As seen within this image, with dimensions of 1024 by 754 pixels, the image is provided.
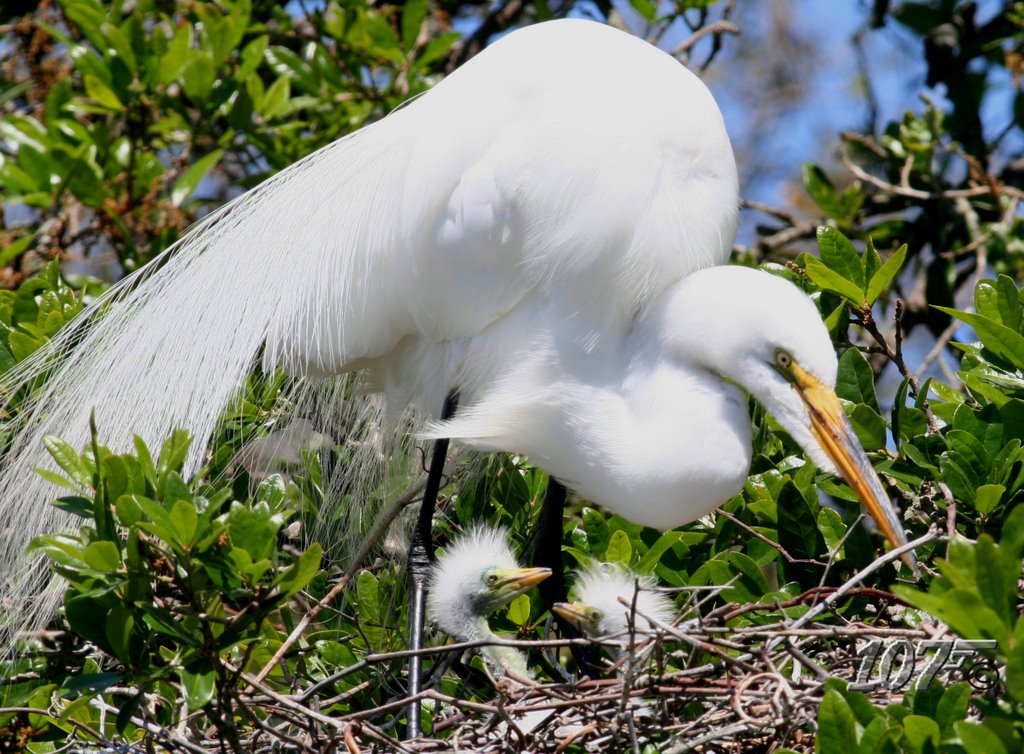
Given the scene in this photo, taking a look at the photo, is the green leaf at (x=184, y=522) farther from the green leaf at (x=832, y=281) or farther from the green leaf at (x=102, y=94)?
the green leaf at (x=102, y=94)

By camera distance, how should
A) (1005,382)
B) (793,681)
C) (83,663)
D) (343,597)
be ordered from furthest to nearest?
(343,597)
(83,663)
(1005,382)
(793,681)

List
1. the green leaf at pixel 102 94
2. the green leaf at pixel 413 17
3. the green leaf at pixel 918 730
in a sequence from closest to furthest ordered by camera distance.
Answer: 1. the green leaf at pixel 918 730
2. the green leaf at pixel 102 94
3. the green leaf at pixel 413 17

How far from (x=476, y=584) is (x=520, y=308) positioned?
0.58m

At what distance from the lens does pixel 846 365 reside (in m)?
2.37

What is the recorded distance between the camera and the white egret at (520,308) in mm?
2259

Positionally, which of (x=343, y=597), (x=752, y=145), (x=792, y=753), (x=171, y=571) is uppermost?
(x=171, y=571)

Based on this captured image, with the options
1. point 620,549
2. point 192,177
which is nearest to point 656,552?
point 620,549

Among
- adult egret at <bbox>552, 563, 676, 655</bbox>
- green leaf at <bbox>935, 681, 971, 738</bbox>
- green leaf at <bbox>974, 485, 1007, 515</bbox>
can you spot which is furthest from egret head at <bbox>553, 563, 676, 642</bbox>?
green leaf at <bbox>935, 681, 971, 738</bbox>

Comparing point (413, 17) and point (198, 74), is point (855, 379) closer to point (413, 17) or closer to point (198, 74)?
point (413, 17)

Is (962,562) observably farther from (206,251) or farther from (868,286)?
(206,251)

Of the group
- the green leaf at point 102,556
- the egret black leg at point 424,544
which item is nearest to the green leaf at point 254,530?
the green leaf at point 102,556

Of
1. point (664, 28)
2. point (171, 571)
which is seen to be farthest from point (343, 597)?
point (664, 28)

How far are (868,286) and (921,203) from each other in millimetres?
1359

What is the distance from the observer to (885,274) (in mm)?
2322
